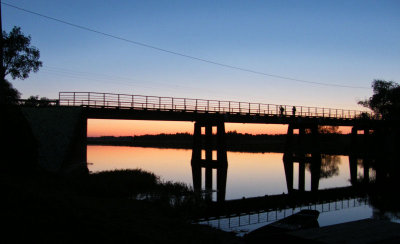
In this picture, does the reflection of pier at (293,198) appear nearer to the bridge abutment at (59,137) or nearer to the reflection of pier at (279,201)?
the reflection of pier at (279,201)

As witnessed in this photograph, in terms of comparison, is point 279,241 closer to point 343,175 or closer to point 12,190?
point 12,190

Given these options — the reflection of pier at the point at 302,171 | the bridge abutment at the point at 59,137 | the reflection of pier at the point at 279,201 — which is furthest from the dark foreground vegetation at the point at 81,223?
the reflection of pier at the point at 302,171

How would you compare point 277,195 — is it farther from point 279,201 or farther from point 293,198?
point 279,201

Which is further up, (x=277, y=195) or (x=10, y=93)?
(x=10, y=93)

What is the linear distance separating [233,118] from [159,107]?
1141 cm

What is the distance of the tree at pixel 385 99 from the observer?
304 feet

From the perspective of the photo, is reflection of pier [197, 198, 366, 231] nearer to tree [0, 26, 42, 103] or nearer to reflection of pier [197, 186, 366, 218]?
reflection of pier [197, 186, 366, 218]

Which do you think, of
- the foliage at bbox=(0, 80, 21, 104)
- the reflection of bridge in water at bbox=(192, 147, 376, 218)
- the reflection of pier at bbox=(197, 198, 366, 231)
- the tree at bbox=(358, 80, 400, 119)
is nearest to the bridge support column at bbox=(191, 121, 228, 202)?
the reflection of bridge in water at bbox=(192, 147, 376, 218)

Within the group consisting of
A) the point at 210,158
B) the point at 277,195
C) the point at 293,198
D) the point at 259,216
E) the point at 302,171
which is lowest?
the point at 293,198

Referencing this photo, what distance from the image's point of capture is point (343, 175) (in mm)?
47406

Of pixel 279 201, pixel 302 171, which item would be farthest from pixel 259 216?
pixel 302 171

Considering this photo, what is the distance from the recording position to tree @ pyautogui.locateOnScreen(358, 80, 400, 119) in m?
92.8

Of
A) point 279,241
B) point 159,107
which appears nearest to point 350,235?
point 279,241

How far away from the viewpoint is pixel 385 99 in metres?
96.3
